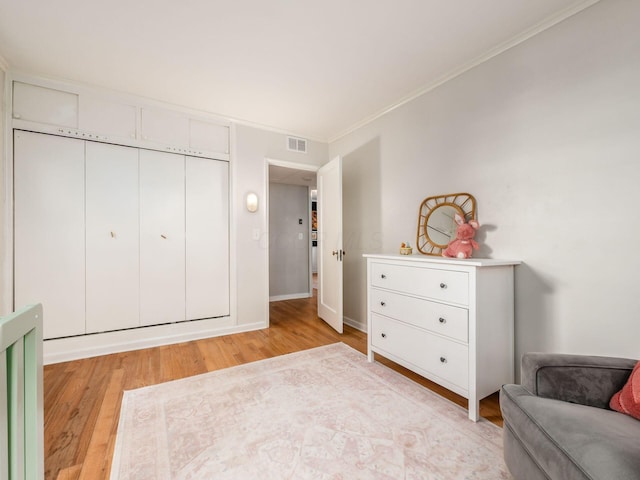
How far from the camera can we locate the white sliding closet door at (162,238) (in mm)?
2883

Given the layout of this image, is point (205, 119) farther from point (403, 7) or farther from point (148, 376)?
point (148, 376)

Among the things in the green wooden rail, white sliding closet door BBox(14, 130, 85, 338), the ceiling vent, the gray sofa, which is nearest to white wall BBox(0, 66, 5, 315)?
white sliding closet door BBox(14, 130, 85, 338)

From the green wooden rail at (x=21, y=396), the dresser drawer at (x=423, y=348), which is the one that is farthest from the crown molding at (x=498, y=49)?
the green wooden rail at (x=21, y=396)

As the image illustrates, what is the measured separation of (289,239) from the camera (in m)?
5.39

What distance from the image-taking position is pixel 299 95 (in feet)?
9.12

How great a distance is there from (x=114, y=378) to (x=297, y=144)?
3.19m

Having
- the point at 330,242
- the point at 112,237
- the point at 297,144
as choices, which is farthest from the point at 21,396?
the point at 297,144

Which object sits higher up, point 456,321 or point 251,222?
point 251,222

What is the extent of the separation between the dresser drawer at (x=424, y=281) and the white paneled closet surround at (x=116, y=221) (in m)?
1.95

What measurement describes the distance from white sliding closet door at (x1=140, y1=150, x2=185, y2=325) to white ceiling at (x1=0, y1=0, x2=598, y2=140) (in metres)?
0.74

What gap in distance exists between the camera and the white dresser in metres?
1.68

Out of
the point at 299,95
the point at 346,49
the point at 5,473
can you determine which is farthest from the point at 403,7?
the point at 5,473

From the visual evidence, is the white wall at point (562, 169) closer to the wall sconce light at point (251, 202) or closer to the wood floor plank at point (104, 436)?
the wall sconce light at point (251, 202)

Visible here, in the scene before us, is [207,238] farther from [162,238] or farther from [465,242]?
[465,242]
